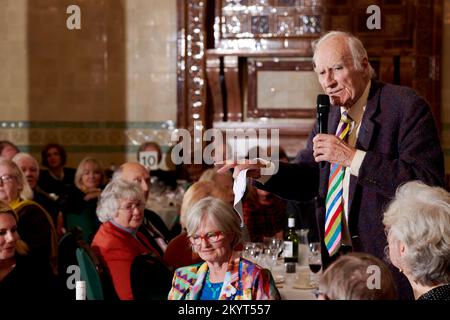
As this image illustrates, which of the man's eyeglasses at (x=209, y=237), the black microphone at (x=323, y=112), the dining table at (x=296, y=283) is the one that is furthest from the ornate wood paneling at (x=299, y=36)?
the man's eyeglasses at (x=209, y=237)

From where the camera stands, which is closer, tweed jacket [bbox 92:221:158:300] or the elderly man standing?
tweed jacket [bbox 92:221:158:300]

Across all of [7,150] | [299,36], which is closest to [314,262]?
[7,150]

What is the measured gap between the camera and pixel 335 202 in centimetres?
319

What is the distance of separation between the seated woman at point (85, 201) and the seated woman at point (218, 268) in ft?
7.94

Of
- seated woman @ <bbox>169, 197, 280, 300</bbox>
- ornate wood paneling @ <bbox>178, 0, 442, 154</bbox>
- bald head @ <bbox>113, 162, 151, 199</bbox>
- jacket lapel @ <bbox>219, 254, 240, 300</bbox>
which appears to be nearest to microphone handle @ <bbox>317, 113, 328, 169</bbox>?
seated woman @ <bbox>169, 197, 280, 300</bbox>

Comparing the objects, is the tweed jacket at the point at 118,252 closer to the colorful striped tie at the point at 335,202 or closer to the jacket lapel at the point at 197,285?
the jacket lapel at the point at 197,285

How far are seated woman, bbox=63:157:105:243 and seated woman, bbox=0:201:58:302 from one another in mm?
1453

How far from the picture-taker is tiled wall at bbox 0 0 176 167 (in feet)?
28.7

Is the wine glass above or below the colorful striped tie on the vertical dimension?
below

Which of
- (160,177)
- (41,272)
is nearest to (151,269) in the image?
(41,272)

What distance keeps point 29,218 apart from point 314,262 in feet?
5.44

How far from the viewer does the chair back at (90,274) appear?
13.3ft

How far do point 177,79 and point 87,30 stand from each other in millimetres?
1012

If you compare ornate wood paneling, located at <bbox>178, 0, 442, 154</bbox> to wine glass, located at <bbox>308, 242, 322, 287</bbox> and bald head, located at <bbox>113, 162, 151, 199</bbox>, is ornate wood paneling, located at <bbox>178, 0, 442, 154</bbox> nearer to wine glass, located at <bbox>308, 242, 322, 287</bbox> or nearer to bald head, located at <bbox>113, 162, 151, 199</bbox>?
bald head, located at <bbox>113, 162, 151, 199</bbox>
